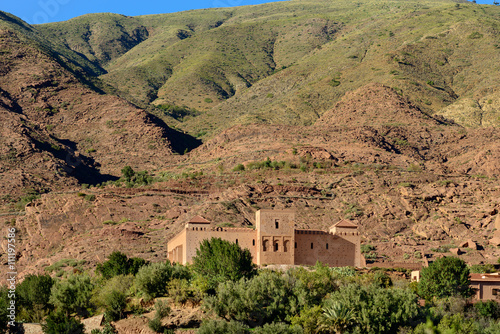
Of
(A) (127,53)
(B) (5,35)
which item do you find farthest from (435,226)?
(A) (127,53)

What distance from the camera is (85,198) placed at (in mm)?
Answer: 73938

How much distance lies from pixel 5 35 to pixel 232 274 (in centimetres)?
8537

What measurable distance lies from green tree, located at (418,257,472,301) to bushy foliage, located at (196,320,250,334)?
13.7m

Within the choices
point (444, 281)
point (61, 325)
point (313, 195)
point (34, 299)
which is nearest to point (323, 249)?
point (444, 281)

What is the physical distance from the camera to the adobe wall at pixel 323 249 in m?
55.3

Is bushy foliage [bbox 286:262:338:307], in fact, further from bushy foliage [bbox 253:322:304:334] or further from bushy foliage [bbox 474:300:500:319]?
bushy foliage [bbox 474:300:500:319]

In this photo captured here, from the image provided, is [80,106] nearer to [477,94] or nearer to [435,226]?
[477,94]

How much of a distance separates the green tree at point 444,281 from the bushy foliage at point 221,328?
13750 mm

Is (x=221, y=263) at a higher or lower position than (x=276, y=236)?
lower

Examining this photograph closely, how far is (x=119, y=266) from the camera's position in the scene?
176 ft

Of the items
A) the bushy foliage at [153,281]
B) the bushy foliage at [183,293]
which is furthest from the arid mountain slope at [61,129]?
the bushy foliage at [183,293]

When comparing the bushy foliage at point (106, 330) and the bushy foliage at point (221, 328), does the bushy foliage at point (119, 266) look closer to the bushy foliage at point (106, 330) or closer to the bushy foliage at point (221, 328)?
the bushy foliage at point (106, 330)

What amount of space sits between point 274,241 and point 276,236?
1.13ft

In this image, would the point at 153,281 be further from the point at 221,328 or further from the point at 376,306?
the point at 376,306
